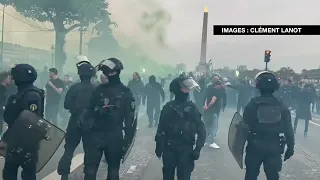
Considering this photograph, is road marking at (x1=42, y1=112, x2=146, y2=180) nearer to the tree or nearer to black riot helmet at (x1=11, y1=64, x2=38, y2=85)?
black riot helmet at (x1=11, y1=64, x2=38, y2=85)

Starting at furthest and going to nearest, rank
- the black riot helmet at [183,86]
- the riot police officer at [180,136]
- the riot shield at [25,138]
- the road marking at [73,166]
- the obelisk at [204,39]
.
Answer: the obelisk at [204,39]
the road marking at [73,166]
the black riot helmet at [183,86]
the riot police officer at [180,136]
the riot shield at [25,138]

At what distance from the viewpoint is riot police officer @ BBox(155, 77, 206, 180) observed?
4.44m

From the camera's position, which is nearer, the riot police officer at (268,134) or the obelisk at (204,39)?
the riot police officer at (268,134)

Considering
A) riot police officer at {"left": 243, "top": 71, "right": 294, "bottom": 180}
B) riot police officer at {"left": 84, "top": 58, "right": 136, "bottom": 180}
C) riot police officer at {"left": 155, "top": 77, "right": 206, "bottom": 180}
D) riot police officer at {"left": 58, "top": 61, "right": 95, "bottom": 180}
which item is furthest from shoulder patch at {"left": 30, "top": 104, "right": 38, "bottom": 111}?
riot police officer at {"left": 243, "top": 71, "right": 294, "bottom": 180}

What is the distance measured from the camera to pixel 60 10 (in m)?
→ 29.4

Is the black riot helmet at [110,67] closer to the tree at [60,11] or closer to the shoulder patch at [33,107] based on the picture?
the shoulder patch at [33,107]

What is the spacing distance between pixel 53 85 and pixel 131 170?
4.11m

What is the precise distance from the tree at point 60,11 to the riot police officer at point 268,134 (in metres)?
26.6

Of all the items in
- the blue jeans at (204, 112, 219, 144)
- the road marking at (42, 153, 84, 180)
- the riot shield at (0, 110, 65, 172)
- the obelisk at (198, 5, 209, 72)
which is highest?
the obelisk at (198, 5, 209, 72)

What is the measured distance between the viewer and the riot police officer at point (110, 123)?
4324mm

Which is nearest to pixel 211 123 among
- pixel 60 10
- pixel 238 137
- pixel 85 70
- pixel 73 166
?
pixel 73 166

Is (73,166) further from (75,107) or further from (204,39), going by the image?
(204,39)

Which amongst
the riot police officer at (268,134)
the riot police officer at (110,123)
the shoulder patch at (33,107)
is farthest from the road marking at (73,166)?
the riot police officer at (268,134)

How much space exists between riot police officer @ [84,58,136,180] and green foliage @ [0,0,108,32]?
2623 cm
